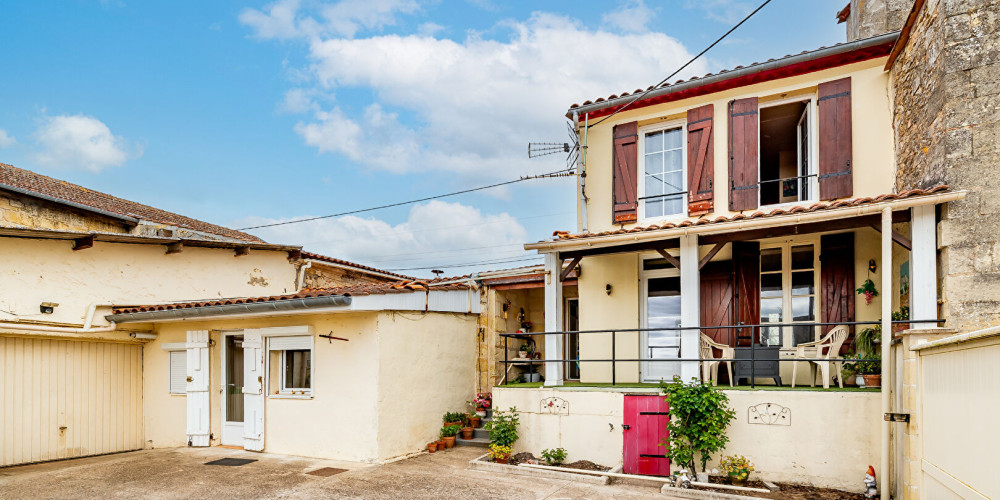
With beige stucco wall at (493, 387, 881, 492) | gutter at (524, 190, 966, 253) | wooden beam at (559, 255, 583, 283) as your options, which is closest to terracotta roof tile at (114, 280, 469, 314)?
gutter at (524, 190, 966, 253)

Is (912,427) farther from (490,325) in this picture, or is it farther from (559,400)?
(490,325)

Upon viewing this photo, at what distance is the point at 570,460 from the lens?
27.4 feet

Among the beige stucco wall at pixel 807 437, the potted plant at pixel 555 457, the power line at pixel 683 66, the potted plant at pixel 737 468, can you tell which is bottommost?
the potted plant at pixel 555 457

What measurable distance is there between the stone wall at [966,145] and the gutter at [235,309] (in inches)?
315

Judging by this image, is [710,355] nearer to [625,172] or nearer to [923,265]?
[923,265]

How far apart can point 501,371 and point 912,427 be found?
25.4 ft

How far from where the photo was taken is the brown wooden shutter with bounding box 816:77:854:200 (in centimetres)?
841

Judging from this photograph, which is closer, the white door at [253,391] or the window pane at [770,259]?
the window pane at [770,259]

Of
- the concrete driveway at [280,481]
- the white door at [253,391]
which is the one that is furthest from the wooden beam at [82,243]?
the concrete driveway at [280,481]

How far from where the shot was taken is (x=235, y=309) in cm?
940

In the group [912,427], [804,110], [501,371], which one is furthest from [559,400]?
[804,110]

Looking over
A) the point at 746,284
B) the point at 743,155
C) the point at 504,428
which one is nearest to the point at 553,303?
the point at 504,428

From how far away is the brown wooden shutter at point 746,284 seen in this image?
905cm

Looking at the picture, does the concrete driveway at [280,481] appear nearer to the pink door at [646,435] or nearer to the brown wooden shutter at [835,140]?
A: the pink door at [646,435]
